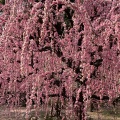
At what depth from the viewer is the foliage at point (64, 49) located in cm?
392

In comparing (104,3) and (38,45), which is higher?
(104,3)

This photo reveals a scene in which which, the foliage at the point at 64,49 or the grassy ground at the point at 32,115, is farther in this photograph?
the grassy ground at the point at 32,115

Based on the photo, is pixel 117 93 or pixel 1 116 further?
pixel 1 116

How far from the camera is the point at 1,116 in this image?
10391 millimetres

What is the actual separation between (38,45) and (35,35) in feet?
1.15

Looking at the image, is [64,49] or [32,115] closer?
[64,49]

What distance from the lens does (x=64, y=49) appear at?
16.1 ft

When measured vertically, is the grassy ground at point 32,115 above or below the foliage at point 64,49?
below

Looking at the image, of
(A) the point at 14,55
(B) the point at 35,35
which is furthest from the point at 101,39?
(A) the point at 14,55

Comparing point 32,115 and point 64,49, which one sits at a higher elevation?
point 64,49

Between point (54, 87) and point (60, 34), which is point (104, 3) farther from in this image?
point (54, 87)

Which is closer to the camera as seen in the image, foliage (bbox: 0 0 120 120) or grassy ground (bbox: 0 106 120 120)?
foliage (bbox: 0 0 120 120)

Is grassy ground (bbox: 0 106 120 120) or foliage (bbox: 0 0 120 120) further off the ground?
foliage (bbox: 0 0 120 120)

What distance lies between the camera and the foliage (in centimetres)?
392
